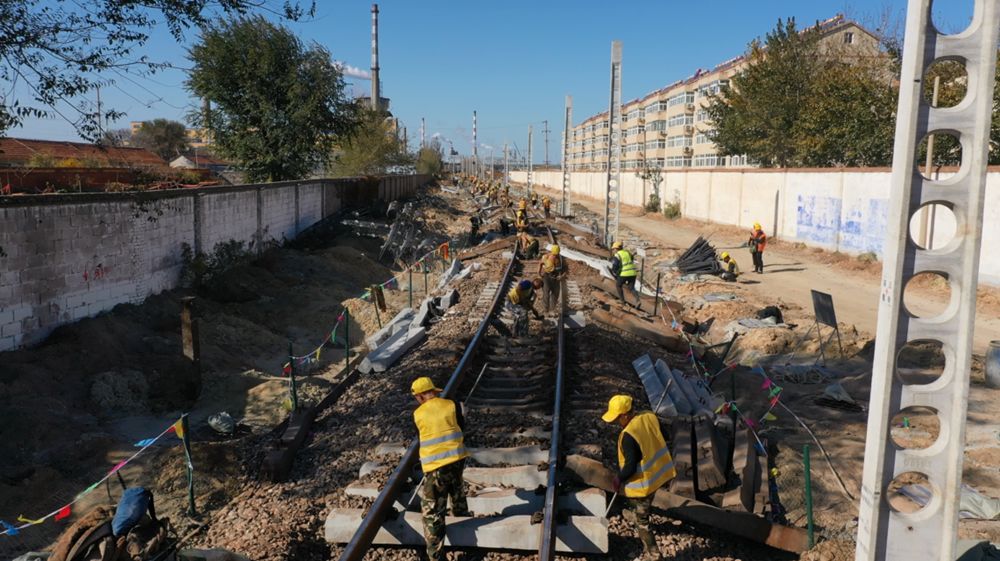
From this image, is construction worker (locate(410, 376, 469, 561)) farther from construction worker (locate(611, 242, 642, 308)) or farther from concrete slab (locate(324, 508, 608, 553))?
construction worker (locate(611, 242, 642, 308))

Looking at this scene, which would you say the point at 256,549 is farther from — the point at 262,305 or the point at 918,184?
the point at 262,305

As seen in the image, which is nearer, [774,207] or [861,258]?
[861,258]

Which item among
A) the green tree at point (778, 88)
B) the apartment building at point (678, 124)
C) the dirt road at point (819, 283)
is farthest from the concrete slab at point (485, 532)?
the apartment building at point (678, 124)

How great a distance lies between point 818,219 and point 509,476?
80.9ft

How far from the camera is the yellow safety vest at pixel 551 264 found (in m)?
A: 14.0

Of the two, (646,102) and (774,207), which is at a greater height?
(646,102)

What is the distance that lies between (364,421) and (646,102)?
341ft

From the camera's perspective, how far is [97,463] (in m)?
8.02

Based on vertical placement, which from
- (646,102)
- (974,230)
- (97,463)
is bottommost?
(97,463)

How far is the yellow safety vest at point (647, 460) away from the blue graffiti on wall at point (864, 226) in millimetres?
19997

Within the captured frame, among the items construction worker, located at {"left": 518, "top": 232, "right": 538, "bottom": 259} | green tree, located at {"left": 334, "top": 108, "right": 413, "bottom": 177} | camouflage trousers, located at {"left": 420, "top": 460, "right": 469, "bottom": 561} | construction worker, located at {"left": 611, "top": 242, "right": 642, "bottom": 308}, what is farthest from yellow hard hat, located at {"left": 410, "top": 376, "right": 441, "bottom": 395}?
green tree, located at {"left": 334, "top": 108, "right": 413, "bottom": 177}

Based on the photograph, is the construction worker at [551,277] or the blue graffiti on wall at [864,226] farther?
the blue graffiti on wall at [864,226]

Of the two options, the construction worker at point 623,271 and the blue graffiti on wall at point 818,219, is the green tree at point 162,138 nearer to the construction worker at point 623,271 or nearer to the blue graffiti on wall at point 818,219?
the blue graffiti on wall at point 818,219

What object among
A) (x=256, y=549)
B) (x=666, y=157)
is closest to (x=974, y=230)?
(x=256, y=549)
